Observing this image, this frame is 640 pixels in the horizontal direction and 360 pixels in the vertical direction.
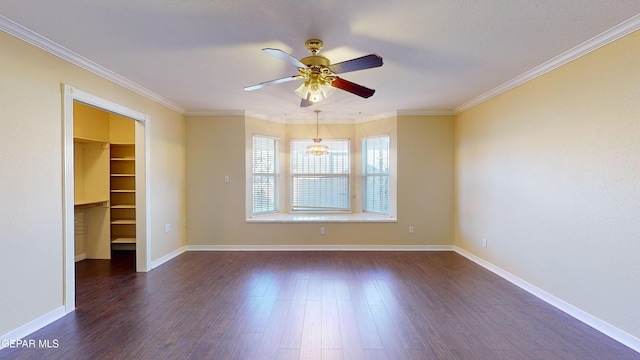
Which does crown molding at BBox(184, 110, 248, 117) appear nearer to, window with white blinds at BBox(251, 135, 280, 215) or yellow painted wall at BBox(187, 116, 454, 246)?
yellow painted wall at BBox(187, 116, 454, 246)

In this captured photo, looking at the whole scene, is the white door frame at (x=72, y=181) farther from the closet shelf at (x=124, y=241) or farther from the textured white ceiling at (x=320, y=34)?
the closet shelf at (x=124, y=241)

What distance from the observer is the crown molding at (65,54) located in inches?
86.3

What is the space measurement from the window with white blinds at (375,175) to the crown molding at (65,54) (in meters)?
3.76

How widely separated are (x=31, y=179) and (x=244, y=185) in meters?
2.84

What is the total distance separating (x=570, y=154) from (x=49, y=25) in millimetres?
4690

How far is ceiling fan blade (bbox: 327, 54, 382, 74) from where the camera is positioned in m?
2.04

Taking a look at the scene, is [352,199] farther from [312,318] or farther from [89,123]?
[89,123]

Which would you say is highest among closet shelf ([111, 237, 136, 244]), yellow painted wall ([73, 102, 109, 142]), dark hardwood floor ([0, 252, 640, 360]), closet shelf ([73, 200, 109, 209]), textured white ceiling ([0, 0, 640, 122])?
textured white ceiling ([0, 0, 640, 122])

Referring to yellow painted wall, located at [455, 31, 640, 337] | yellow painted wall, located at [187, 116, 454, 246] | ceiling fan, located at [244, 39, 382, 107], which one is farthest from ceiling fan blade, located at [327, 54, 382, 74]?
yellow painted wall, located at [187, 116, 454, 246]

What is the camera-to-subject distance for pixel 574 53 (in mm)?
2646

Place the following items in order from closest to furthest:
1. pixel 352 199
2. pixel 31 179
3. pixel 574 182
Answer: pixel 31 179 → pixel 574 182 → pixel 352 199

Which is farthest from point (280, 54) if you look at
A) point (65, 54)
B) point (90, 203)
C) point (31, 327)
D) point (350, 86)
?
point (90, 203)

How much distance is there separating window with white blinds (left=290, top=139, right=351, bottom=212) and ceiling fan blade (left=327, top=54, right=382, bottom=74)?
3.48 meters

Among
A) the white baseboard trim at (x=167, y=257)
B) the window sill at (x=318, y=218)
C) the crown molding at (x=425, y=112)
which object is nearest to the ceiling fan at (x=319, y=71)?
the crown molding at (x=425, y=112)
